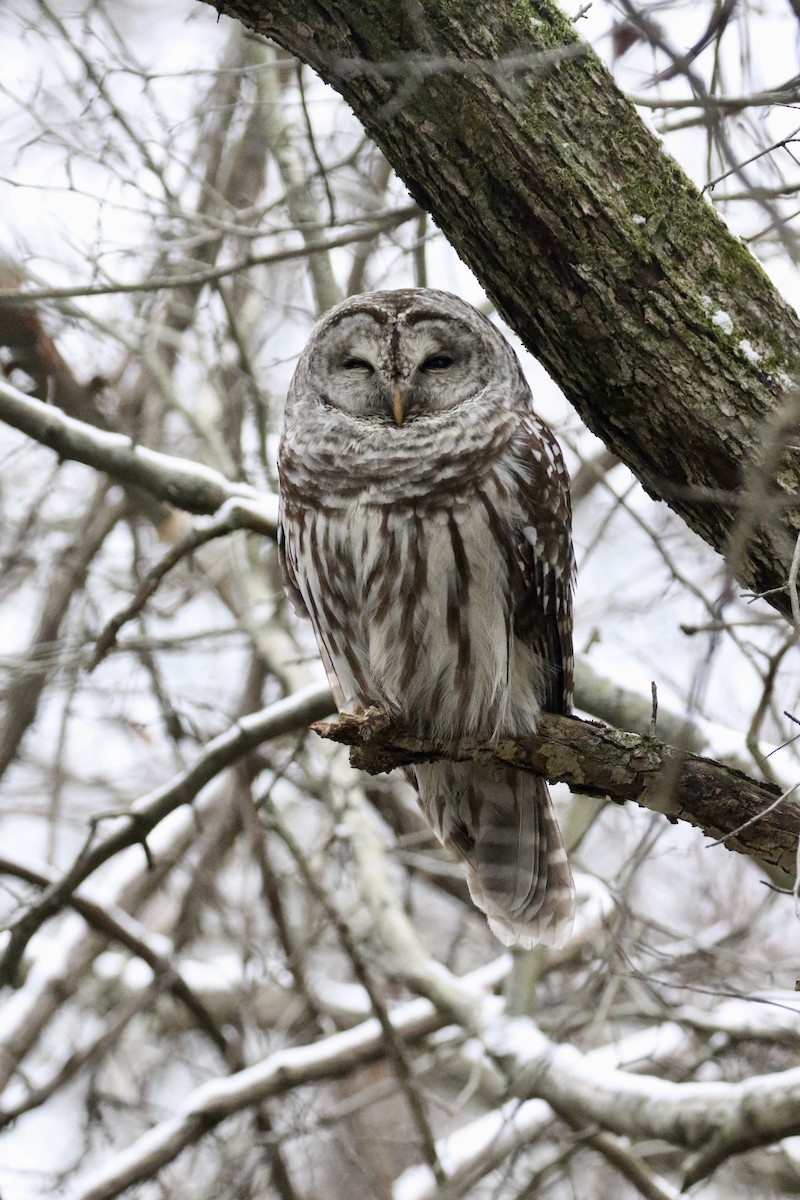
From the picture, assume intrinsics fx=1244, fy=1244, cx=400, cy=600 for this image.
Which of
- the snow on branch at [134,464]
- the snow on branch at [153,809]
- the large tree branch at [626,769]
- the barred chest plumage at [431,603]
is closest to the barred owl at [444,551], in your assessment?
the barred chest plumage at [431,603]

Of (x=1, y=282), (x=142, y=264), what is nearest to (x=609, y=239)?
(x=142, y=264)

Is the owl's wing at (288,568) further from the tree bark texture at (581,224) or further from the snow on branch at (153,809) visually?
the tree bark texture at (581,224)

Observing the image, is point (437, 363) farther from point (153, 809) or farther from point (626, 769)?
point (153, 809)

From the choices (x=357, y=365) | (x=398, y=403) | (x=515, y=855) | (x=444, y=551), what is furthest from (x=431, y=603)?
(x=515, y=855)

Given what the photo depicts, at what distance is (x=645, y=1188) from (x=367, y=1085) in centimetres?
359

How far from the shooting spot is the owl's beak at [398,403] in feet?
12.5

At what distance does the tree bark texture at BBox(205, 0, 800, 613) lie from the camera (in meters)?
2.76

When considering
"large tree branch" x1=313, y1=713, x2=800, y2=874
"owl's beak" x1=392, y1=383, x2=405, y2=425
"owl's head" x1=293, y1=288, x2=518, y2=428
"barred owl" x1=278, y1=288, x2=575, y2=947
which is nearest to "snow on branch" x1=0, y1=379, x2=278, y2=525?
"barred owl" x1=278, y1=288, x2=575, y2=947

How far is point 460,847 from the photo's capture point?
435cm

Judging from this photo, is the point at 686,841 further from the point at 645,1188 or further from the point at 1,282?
the point at 1,282

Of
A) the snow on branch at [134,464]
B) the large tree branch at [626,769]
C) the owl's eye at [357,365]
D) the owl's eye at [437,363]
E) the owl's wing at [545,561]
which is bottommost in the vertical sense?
the large tree branch at [626,769]

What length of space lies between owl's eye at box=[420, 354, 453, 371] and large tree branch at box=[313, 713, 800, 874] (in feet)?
4.23

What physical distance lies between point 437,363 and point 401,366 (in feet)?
0.60

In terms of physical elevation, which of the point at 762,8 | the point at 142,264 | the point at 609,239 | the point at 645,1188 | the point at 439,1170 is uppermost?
the point at 142,264
